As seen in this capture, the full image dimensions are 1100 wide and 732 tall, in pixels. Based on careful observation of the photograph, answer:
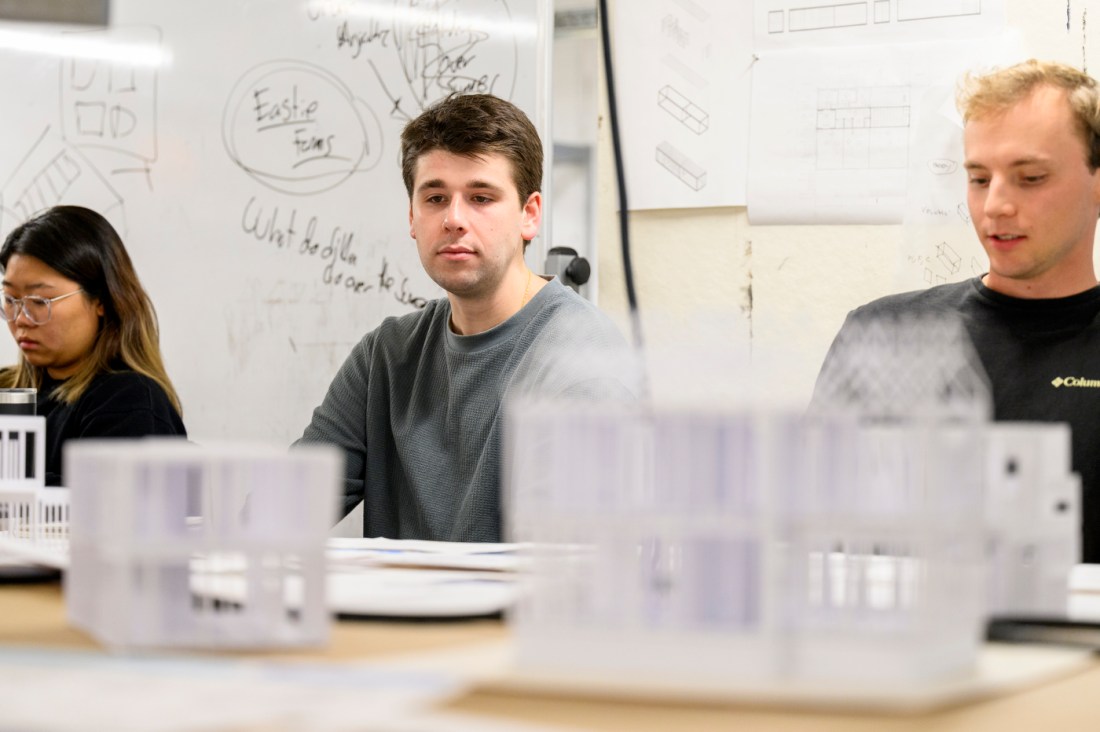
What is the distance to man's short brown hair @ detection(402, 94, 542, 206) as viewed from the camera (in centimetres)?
→ 188

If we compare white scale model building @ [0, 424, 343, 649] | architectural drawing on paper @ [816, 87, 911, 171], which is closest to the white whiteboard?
architectural drawing on paper @ [816, 87, 911, 171]

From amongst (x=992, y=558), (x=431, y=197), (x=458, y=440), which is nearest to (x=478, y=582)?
(x=992, y=558)

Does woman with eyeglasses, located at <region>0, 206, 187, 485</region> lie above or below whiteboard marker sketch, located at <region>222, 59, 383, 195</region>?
below

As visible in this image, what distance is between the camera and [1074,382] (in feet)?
5.51

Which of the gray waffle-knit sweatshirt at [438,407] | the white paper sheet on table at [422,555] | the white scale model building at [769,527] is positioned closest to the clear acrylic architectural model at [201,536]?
the white scale model building at [769,527]

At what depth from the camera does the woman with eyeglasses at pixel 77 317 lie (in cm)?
222

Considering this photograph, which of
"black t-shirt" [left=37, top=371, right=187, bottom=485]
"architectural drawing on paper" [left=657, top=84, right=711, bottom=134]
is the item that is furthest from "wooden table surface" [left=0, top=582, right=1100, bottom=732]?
"architectural drawing on paper" [left=657, top=84, right=711, bottom=134]

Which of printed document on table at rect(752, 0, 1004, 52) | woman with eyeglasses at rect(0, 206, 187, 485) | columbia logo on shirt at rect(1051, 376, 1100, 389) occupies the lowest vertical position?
columbia logo on shirt at rect(1051, 376, 1100, 389)

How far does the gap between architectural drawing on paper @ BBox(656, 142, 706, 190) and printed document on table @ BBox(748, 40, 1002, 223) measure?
3.9 inches

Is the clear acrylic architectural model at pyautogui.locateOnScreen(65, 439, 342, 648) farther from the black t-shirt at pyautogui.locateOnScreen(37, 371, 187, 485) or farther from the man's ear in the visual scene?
the black t-shirt at pyautogui.locateOnScreen(37, 371, 187, 485)

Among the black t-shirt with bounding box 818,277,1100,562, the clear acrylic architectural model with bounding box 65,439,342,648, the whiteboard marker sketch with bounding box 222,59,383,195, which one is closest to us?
the clear acrylic architectural model with bounding box 65,439,342,648

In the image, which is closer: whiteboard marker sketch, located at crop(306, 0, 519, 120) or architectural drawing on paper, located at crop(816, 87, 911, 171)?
architectural drawing on paper, located at crop(816, 87, 911, 171)

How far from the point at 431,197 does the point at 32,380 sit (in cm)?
94

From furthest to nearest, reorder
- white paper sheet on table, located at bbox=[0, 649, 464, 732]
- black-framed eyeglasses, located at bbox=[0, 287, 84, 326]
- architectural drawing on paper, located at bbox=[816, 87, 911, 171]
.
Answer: black-framed eyeglasses, located at bbox=[0, 287, 84, 326] < architectural drawing on paper, located at bbox=[816, 87, 911, 171] < white paper sheet on table, located at bbox=[0, 649, 464, 732]
